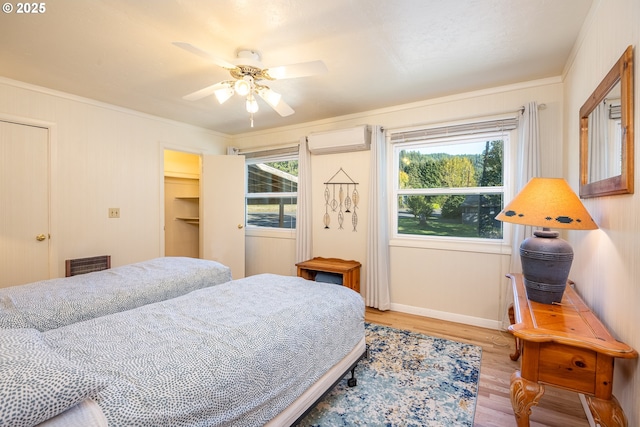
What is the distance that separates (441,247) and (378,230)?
0.71 m

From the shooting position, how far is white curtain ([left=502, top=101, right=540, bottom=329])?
2.71m

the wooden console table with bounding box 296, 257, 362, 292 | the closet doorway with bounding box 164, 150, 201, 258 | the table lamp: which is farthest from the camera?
the closet doorway with bounding box 164, 150, 201, 258

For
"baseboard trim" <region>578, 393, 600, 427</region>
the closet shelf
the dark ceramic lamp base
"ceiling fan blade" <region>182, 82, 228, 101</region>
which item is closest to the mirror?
the dark ceramic lamp base

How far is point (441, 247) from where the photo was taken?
10.8 feet

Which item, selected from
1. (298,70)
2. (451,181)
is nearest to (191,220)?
(298,70)

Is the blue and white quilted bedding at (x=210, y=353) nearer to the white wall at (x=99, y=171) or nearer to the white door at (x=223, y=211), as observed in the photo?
the white wall at (x=99, y=171)

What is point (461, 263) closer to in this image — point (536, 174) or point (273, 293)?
point (536, 174)

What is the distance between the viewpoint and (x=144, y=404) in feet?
2.98

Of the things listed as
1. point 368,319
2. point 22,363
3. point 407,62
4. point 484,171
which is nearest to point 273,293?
point 22,363

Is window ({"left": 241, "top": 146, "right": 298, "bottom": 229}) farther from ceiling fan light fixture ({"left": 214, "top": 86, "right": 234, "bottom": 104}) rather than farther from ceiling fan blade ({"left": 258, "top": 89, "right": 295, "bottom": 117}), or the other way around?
ceiling fan light fixture ({"left": 214, "top": 86, "right": 234, "bottom": 104})

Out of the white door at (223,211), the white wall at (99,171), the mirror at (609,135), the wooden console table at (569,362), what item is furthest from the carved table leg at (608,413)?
the white wall at (99,171)

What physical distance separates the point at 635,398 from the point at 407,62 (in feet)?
7.88

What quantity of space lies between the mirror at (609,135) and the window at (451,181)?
105 centimetres

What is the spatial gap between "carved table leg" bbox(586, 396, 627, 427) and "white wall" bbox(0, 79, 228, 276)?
13.9 feet
